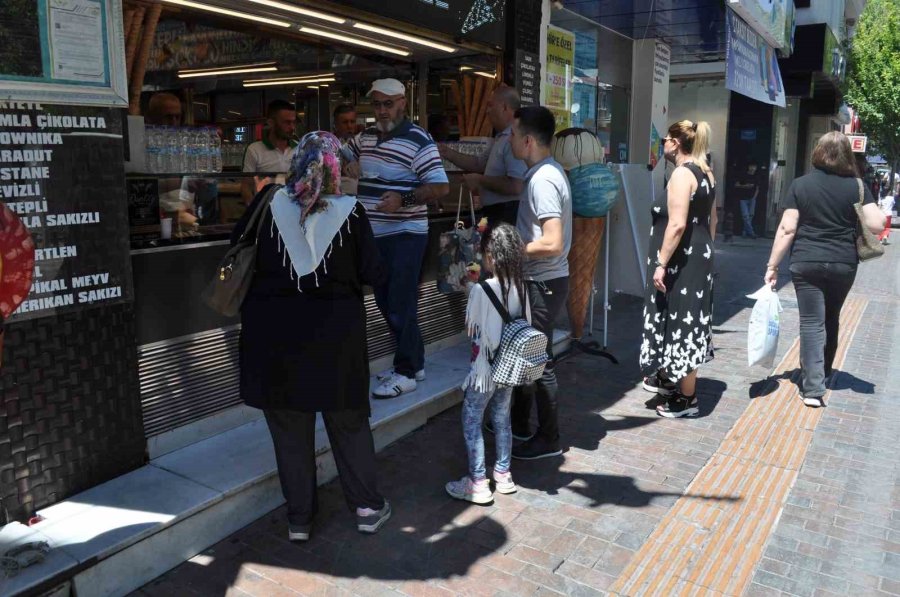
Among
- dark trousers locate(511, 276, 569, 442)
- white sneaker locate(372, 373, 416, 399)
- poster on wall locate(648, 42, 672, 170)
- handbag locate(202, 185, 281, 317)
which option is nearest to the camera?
handbag locate(202, 185, 281, 317)

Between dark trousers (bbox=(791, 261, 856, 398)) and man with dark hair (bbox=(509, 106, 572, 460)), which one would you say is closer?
man with dark hair (bbox=(509, 106, 572, 460))

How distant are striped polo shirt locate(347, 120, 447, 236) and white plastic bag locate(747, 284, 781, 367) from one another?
2.62 metres

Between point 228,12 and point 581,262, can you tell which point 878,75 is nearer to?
point 581,262

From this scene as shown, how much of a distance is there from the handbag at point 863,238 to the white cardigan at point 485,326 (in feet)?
9.94

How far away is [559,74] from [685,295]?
3.54 metres

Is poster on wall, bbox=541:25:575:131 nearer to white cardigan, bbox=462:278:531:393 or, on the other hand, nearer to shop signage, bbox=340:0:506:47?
shop signage, bbox=340:0:506:47

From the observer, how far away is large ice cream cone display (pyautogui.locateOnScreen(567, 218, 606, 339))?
20.2 ft

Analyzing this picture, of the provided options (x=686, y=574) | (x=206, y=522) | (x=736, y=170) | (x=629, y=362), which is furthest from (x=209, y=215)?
(x=736, y=170)

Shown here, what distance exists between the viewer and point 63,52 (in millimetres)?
3117

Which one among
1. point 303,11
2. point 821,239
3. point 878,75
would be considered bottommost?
point 821,239

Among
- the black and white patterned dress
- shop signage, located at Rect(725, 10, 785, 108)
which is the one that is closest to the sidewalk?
the black and white patterned dress

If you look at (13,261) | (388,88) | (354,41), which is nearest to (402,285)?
(388,88)

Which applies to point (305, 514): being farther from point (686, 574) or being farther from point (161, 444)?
point (686, 574)

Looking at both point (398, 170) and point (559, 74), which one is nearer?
point (398, 170)
